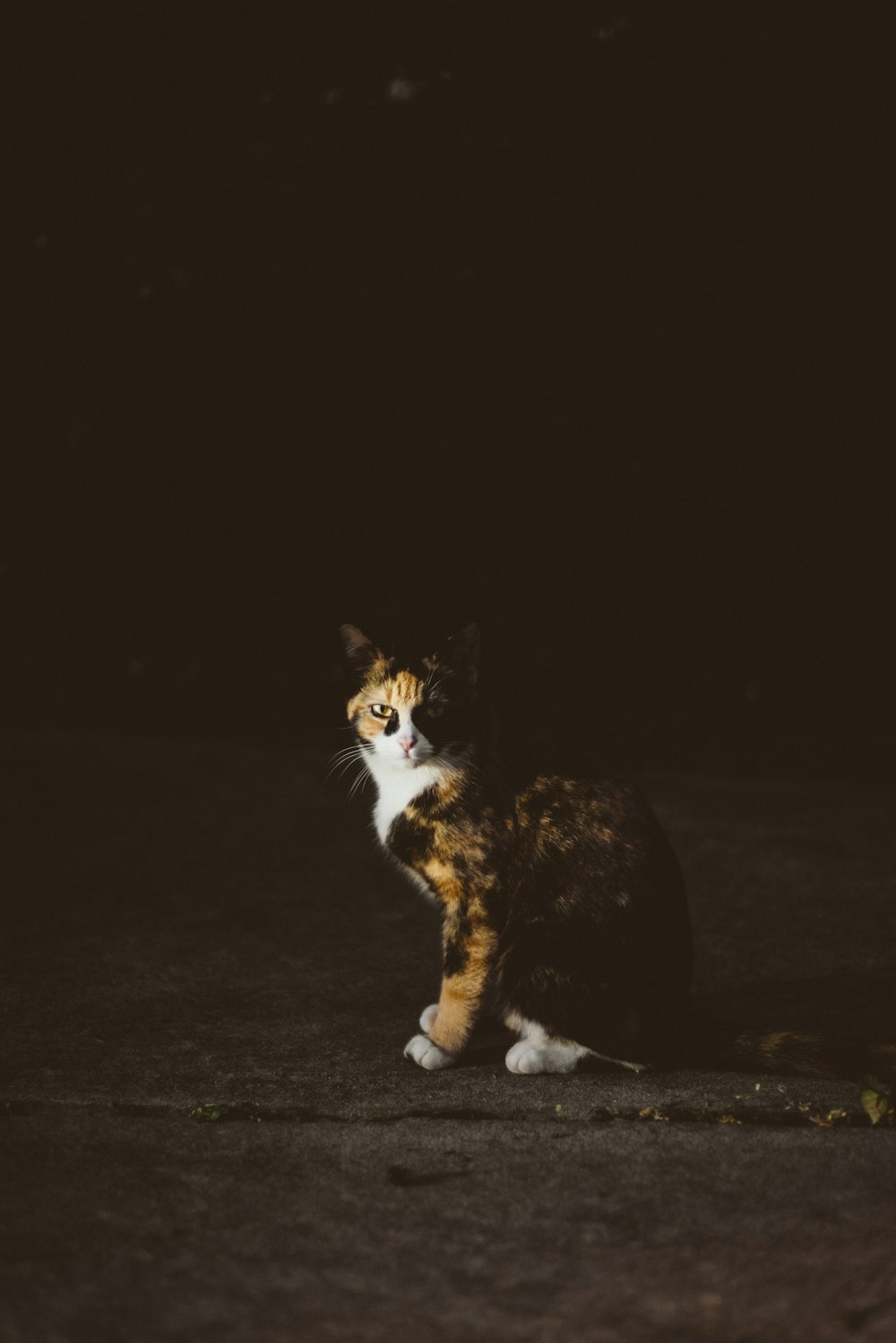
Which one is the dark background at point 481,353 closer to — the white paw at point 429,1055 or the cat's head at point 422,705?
the cat's head at point 422,705

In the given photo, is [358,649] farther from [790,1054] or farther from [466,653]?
[790,1054]

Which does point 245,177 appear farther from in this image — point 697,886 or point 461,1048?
point 461,1048

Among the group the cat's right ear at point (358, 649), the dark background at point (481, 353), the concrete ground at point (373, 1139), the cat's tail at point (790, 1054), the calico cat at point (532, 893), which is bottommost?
the concrete ground at point (373, 1139)

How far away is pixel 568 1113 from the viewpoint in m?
2.29

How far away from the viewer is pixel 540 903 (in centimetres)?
255

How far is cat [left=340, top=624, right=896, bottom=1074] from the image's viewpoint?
248cm

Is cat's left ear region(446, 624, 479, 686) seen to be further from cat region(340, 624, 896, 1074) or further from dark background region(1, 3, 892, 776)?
dark background region(1, 3, 892, 776)

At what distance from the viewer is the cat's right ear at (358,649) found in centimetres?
285

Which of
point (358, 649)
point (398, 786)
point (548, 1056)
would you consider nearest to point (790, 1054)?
point (548, 1056)

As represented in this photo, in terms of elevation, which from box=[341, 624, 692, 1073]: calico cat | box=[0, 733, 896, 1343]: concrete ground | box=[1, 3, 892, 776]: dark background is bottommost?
box=[0, 733, 896, 1343]: concrete ground

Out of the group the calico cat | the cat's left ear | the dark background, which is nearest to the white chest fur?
the calico cat

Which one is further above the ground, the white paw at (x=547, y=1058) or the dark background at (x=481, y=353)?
the dark background at (x=481, y=353)

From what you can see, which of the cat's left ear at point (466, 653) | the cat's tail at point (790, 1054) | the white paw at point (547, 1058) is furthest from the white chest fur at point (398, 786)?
the cat's tail at point (790, 1054)

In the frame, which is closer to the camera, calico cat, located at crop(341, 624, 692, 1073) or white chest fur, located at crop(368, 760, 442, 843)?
calico cat, located at crop(341, 624, 692, 1073)
